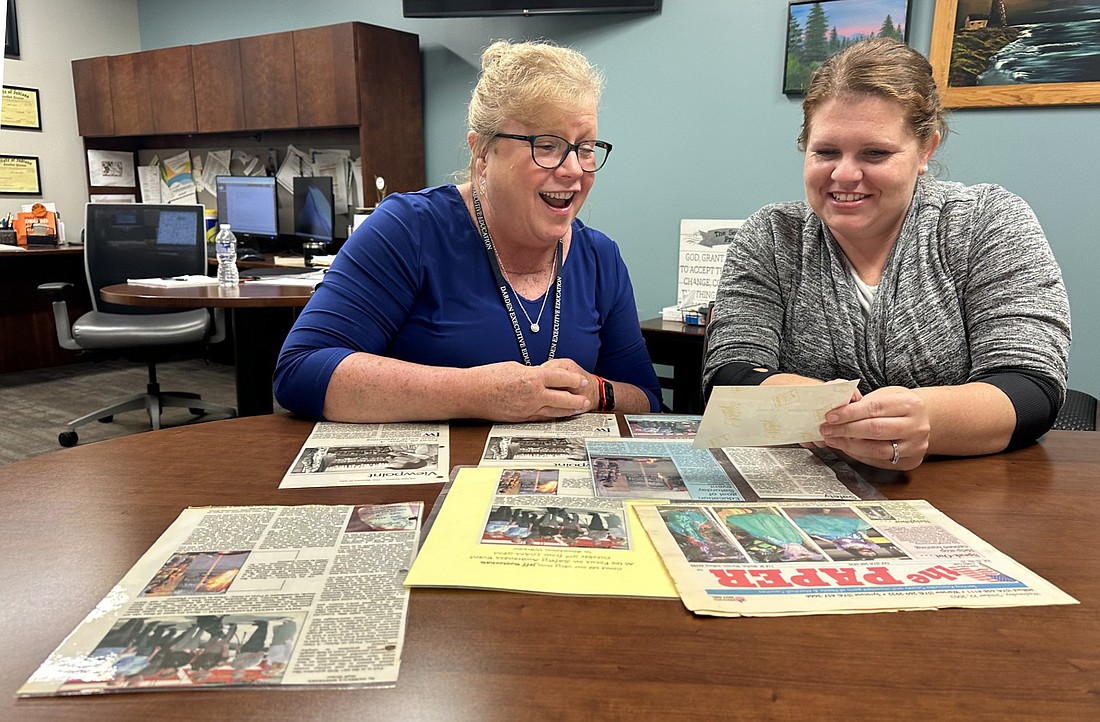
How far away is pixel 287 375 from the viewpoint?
46.8 inches

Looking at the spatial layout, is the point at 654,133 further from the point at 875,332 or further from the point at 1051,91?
the point at 875,332

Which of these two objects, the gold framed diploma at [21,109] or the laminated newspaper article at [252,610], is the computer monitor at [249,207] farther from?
the laminated newspaper article at [252,610]

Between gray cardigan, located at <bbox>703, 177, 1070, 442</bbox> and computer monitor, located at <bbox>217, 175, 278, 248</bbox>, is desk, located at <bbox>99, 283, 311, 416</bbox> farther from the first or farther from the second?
gray cardigan, located at <bbox>703, 177, 1070, 442</bbox>

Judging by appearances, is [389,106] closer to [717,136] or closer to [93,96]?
[717,136]

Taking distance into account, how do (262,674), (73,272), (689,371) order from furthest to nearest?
(73,272) < (689,371) < (262,674)

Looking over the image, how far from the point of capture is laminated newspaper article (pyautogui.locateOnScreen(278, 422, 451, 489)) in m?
0.93

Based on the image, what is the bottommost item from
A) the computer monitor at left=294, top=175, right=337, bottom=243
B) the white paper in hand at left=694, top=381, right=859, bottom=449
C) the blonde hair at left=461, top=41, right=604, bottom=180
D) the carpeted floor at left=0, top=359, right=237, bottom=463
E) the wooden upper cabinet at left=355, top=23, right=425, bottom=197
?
the carpeted floor at left=0, top=359, right=237, bottom=463

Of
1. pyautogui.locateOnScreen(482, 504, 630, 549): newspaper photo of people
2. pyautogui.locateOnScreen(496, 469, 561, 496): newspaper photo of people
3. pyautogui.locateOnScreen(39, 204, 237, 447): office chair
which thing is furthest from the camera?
pyautogui.locateOnScreen(39, 204, 237, 447): office chair

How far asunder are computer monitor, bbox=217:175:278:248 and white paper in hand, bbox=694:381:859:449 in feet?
13.8

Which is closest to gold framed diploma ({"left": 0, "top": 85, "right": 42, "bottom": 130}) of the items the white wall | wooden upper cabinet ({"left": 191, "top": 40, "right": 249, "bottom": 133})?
the white wall

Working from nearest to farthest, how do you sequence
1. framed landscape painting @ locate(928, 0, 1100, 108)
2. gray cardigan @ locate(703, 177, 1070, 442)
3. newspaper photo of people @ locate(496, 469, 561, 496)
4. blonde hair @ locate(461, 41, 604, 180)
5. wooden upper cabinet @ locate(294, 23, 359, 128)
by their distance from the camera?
1. newspaper photo of people @ locate(496, 469, 561, 496)
2. gray cardigan @ locate(703, 177, 1070, 442)
3. blonde hair @ locate(461, 41, 604, 180)
4. framed landscape painting @ locate(928, 0, 1100, 108)
5. wooden upper cabinet @ locate(294, 23, 359, 128)

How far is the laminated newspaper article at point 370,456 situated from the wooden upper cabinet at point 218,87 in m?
3.89

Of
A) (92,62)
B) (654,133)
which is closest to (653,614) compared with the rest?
(654,133)

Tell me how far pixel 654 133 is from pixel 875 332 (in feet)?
7.77
